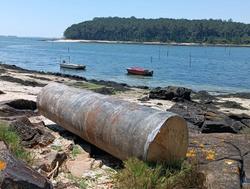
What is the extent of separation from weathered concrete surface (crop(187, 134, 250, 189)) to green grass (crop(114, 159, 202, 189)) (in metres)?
0.23

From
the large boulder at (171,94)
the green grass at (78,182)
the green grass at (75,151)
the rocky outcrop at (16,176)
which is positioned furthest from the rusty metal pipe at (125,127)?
the large boulder at (171,94)

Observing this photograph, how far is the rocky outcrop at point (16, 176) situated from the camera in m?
5.18

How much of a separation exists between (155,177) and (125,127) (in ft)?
4.38

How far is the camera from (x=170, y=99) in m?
24.9

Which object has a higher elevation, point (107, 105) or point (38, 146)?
point (107, 105)

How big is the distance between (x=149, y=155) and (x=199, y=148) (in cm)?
155

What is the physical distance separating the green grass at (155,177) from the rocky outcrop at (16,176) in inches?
47.3

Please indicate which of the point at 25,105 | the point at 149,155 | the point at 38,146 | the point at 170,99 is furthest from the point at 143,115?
the point at 170,99

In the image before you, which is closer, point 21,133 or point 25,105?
point 21,133

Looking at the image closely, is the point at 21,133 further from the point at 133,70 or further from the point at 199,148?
the point at 133,70

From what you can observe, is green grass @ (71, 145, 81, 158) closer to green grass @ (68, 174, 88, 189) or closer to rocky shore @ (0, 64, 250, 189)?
rocky shore @ (0, 64, 250, 189)

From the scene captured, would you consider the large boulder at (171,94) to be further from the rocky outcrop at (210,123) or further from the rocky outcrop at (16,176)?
the rocky outcrop at (16,176)

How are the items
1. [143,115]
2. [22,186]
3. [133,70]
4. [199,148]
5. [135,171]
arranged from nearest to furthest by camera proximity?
[22,186], [135,171], [143,115], [199,148], [133,70]

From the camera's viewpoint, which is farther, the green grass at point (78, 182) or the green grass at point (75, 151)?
the green grass at point (75, 151)
